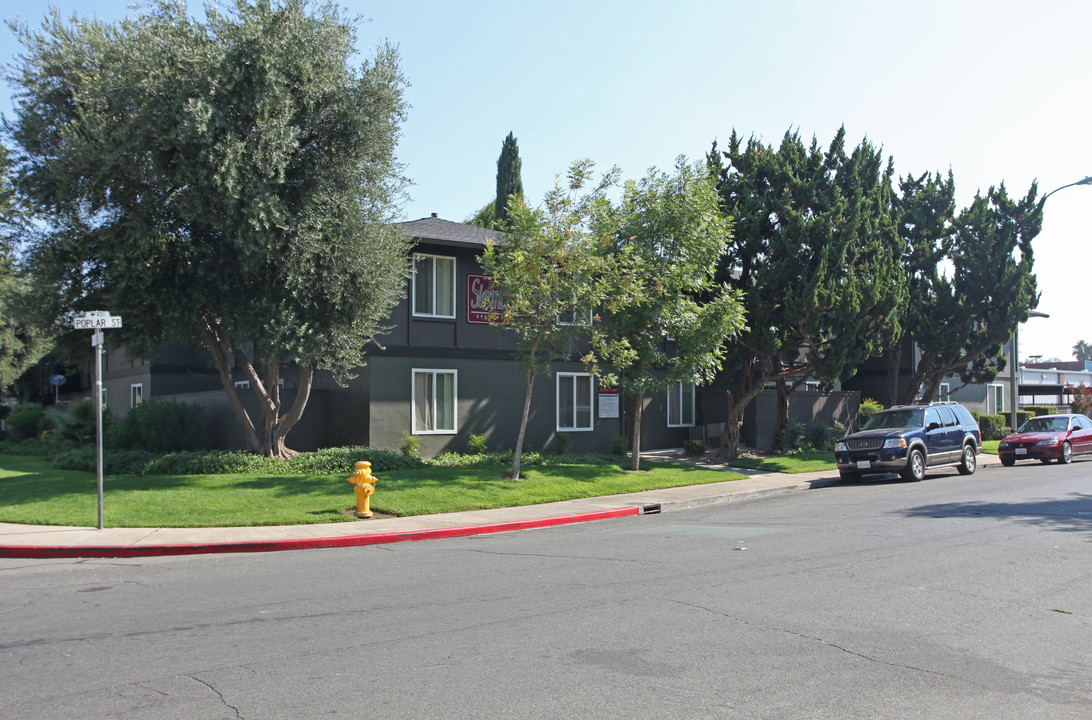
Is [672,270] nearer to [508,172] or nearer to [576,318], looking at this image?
[576,318]

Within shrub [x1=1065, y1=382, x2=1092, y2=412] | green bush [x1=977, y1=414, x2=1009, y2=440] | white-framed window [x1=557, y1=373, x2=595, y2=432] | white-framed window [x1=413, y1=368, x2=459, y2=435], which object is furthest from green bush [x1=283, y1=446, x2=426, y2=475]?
shrub [x1=1065, y1=382, x2=1092, y2=412]

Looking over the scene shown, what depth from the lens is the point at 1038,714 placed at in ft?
16.1

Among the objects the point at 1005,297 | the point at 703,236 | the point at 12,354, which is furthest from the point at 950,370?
the point at 12,354

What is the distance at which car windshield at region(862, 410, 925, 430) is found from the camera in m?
20.7

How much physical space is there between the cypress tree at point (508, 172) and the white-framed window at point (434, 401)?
26.8 m

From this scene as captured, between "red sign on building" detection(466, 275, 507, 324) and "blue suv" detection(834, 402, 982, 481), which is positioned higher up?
"red sign on building" detection(466, 275, 507, 324)

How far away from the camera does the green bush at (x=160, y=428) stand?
824 inches

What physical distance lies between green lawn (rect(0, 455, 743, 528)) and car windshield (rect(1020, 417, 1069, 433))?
40.5 feet

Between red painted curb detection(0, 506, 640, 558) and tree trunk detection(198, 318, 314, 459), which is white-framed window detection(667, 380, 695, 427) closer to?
tree trunk detection(198, 318, 314, 459)

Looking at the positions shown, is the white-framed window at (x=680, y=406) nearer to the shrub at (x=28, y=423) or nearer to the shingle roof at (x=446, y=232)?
the shingle roof at (x=446, y=232)

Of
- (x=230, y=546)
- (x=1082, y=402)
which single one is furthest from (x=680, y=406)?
(x=1082, y=402)

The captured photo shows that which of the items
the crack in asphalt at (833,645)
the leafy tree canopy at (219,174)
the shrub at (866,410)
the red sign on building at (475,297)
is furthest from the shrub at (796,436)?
the crack in asphalt at (833,645)

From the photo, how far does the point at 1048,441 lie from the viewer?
80.4ft

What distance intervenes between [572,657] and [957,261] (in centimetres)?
2888
